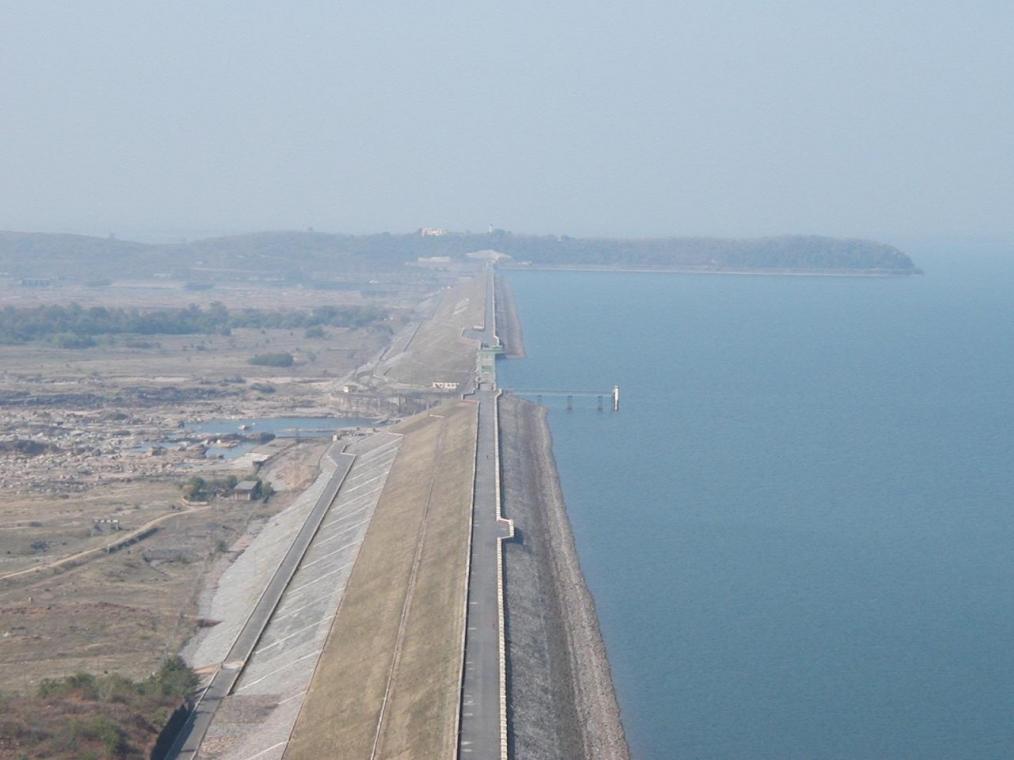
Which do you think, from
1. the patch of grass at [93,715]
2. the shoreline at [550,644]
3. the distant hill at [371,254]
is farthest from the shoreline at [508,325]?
the patch of grass at [93,715]

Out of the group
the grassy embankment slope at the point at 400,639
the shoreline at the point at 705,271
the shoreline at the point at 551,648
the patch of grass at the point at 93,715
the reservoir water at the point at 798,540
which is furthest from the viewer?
the shoreline at the point at 705,271

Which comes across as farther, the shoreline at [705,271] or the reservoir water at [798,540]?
the shoreline at [705,271]

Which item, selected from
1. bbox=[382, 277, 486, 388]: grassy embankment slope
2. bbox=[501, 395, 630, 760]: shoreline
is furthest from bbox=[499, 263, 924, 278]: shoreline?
bbox=[501, 395, 630, 760]: shoreline

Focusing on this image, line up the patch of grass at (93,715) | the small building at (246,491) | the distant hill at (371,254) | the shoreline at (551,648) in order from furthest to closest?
the distant hill at (371,254) → the small building at (246,491) → the shoreline at (551,648) → the patch of grass at (93,715)

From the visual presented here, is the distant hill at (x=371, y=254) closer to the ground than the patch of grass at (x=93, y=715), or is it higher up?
higher up

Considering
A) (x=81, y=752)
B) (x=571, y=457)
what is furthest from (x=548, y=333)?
(x=81, y=752)

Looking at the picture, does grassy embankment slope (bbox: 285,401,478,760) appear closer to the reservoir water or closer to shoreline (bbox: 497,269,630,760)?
shoreline (bbox: 497,269,630,760)

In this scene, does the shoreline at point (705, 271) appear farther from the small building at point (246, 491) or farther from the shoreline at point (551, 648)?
the shoreline at point (551, 648)

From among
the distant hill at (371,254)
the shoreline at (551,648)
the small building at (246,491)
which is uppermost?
the distant hill at (371,254)
